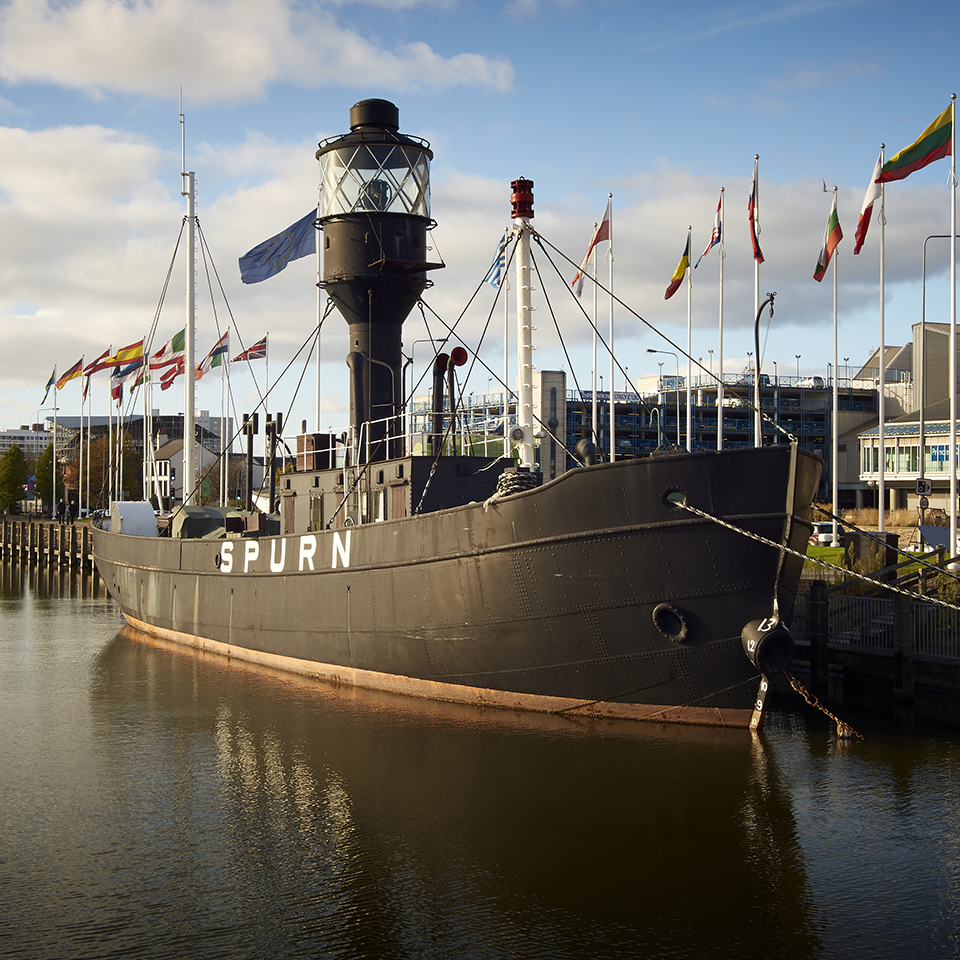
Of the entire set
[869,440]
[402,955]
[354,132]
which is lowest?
[402,955]

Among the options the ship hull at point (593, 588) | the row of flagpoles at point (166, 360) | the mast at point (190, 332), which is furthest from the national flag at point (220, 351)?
the ship hull at point (593, 588)

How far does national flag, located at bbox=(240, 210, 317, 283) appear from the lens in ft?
74.7

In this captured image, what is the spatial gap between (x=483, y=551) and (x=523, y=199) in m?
5.35

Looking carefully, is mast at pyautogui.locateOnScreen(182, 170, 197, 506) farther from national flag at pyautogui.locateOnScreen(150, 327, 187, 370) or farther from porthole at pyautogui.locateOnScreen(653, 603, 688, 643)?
porthole at pyautogui.locateOnScreen(653, 603, 688, 643)

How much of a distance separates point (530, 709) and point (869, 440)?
43352 millimetres

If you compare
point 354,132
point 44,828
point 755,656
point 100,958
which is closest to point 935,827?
point 755,656

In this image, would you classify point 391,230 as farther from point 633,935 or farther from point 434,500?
point 633,935

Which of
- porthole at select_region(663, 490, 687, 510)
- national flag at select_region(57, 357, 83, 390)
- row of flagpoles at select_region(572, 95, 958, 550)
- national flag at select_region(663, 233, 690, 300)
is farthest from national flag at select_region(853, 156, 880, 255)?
national flag at select_region(57, 357, 83, 390)

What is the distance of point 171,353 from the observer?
1302 inches

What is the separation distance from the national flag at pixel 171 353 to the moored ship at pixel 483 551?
43.7ft

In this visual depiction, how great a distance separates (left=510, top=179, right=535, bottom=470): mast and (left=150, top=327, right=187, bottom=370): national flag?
18773 mm

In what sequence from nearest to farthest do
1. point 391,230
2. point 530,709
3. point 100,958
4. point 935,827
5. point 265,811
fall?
1. point 100,958
2. point 935,827
3. point 265,811
4. point 530,709
5. point 391,230

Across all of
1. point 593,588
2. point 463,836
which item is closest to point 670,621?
point 593,588

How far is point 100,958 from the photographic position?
6934 mm
